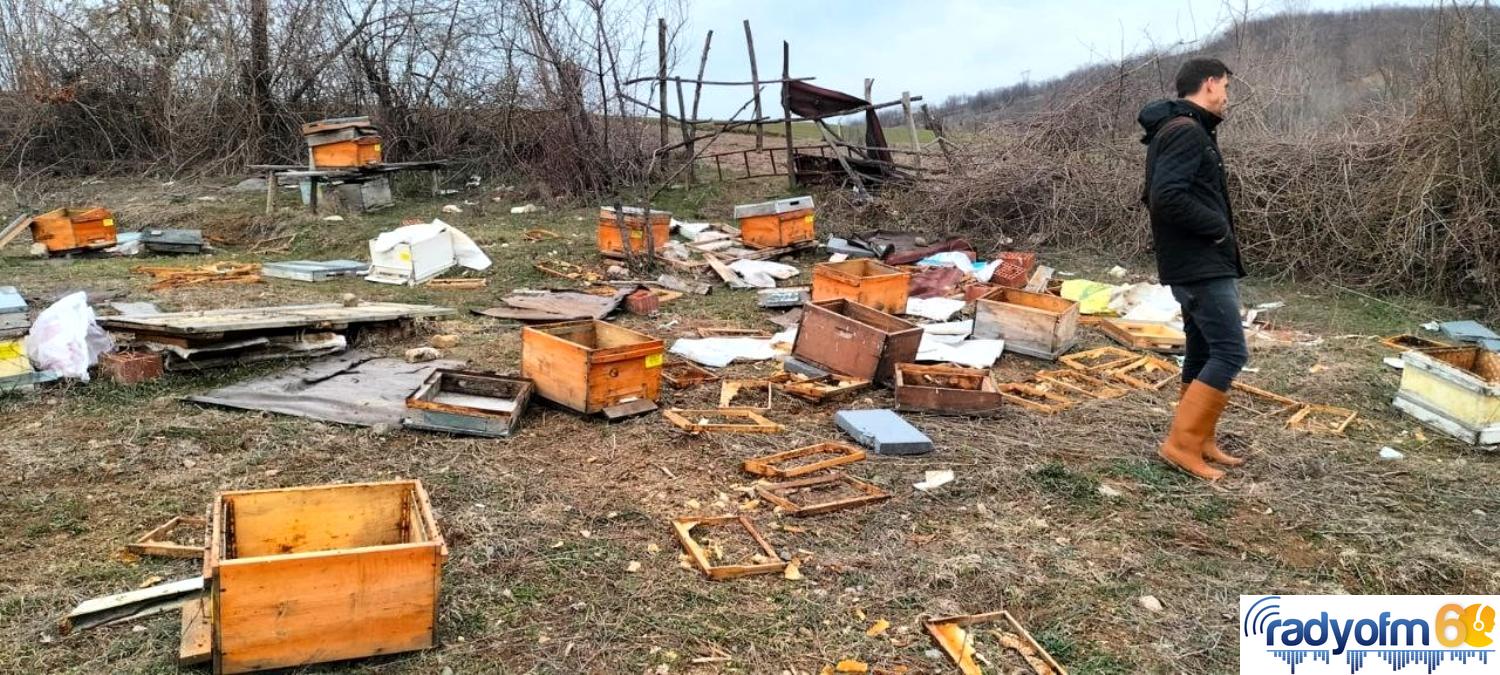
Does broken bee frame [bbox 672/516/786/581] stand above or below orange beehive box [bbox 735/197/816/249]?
below

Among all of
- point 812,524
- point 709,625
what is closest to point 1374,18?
point 812,524

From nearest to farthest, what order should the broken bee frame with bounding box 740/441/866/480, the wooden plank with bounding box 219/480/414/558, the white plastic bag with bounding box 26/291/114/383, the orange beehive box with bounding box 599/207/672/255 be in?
the wooden plank with bounding box 219/480/414/558 < the broken bee frame with bounding box 740/441/866/480 < the white plastic bag with bounding box 26/291/114/383 < the orange beehive box with bounding box 599/207/672/255

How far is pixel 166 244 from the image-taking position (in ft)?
36.5

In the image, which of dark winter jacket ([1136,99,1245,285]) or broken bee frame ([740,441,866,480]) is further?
broken bee frame ([740,441,866,480])

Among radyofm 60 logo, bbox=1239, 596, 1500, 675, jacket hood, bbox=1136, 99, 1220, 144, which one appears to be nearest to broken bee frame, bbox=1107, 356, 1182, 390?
jacket hood, bbox=1136, 99, 1220, 144

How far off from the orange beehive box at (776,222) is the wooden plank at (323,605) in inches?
327

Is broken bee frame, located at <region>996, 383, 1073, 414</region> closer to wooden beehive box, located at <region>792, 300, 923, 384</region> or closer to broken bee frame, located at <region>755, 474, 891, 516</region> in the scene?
wooden beehive box, located at <region>792, 300, 923, 384</region>

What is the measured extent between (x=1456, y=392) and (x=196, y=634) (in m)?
6.26

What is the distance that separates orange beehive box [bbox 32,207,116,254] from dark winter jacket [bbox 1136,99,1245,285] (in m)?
11.4

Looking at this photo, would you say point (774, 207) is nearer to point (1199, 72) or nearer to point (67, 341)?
point (1199, 72)

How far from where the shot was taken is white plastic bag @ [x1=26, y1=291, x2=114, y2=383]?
547 cm

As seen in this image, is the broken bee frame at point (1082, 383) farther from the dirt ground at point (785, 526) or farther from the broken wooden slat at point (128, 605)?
the broken wooden slat at point (128, 605)

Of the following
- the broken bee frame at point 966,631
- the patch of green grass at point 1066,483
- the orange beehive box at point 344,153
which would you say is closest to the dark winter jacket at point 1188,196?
the patch of green grass at point 1066,483

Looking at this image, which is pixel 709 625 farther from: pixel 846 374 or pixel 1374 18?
pixel 1374 18
